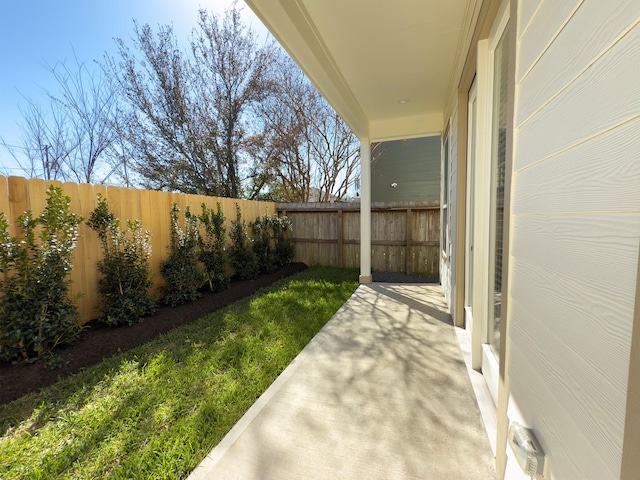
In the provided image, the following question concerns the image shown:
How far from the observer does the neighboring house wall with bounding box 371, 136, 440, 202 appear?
28.4ft

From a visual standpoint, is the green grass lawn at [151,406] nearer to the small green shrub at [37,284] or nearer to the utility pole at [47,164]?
the small green shrub at [37,284]

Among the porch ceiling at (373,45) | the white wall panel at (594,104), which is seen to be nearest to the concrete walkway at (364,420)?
the white wall panel at (594,104)

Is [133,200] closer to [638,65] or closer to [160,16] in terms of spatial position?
[638,65]

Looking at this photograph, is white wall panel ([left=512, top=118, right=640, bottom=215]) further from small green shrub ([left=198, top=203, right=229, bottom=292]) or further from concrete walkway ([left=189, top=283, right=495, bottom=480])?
small green shrub ([left=198, top=203, right=229, bottom=292])

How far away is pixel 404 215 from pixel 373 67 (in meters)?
3.68

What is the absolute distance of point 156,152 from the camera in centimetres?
829

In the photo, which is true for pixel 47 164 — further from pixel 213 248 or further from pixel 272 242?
pixel 272 242

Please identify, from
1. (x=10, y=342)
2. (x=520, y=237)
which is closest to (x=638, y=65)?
(x=520, y=237)

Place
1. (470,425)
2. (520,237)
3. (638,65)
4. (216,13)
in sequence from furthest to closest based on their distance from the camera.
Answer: (216,13) < (470,425) < (520,237) < (638,65)

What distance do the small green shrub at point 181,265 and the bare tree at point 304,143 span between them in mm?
5507

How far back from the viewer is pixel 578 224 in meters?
0.72

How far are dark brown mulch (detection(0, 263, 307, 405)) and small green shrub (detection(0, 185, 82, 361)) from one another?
0.16 meters

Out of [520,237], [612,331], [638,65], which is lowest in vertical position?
[612,331]

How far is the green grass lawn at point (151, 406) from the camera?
150 cm
